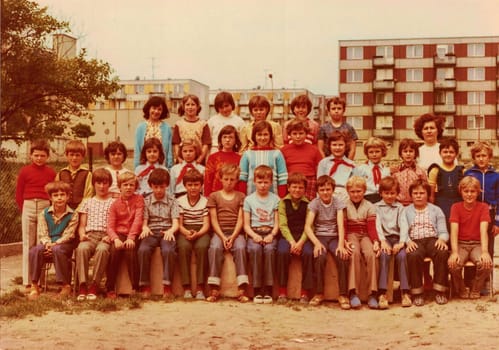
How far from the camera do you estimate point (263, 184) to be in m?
7.56

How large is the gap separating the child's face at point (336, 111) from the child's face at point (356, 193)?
4.03ft

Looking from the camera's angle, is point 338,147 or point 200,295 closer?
point 200,295

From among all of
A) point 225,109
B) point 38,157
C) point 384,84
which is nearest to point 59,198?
point 38,157

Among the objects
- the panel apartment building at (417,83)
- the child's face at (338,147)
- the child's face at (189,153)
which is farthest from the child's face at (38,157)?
the panel apartment building at (417,83)

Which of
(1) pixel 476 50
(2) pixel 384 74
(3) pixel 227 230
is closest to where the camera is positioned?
(3) pixel 227 230

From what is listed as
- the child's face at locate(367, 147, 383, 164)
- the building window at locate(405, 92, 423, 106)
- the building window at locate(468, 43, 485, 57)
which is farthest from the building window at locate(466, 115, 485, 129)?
the child's face at locate(367, 147, 383, 164)

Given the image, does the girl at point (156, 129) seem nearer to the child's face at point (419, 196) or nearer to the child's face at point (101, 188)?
the child's face at point (101, 188)

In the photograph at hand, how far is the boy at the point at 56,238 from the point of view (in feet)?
24.2

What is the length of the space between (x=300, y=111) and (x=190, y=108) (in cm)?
133

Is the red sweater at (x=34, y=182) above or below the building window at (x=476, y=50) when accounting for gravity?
below

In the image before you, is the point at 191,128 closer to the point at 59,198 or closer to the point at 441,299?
the point at 59,198

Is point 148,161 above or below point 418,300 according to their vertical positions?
above

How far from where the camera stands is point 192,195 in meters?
7.75

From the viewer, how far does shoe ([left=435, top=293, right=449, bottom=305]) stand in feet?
23.3
